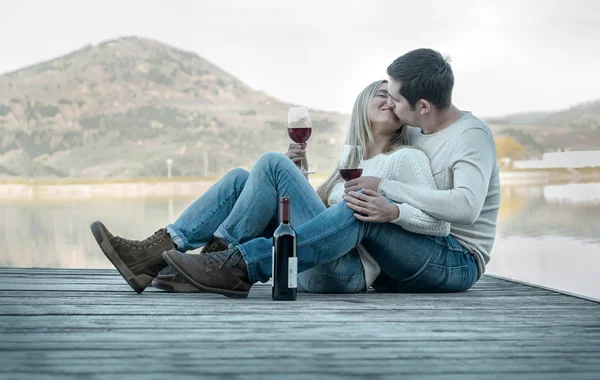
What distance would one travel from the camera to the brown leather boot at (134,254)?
9.34 ft

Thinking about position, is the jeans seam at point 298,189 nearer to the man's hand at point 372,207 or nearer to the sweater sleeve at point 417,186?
the man's hand at point 372,207

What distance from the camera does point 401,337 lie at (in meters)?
2.11

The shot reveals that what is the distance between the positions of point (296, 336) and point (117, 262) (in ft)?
3.32

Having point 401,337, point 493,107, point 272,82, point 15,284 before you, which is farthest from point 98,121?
point 401,337

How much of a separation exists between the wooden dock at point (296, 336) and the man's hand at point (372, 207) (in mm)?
309

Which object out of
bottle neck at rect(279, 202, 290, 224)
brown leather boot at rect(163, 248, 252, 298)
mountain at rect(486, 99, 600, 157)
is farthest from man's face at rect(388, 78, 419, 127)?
mountain at rect(486, 99, 600, 157)

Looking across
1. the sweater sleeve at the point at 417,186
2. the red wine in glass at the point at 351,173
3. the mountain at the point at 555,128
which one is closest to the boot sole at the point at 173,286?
the red wine in glass at the point at 351,173

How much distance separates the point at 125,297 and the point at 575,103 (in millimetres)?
9086

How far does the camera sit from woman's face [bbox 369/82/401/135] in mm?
3027

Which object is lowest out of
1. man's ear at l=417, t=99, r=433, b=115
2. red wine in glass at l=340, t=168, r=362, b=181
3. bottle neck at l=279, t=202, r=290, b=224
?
bottle neck at l=279, t=202, r=290, b=224

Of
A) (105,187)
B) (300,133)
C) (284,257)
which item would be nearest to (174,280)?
(284,257)

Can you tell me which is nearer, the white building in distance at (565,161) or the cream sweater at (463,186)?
the cream sweater at (463,186)

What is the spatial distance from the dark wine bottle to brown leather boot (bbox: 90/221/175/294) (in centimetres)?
49

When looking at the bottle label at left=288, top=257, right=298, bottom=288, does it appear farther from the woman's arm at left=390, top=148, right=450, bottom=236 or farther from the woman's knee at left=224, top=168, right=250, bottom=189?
the woman's knee at left=224, top=168, right=250, bottom=189
